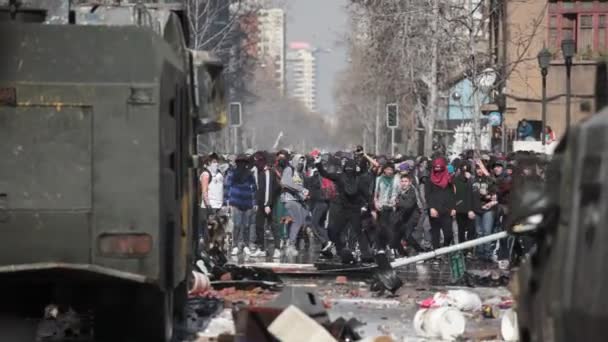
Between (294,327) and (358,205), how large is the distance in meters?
14.8

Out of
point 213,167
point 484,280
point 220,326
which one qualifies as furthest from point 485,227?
point 220,326

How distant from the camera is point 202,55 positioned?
13.9 meters

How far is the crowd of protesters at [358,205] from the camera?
25734mm

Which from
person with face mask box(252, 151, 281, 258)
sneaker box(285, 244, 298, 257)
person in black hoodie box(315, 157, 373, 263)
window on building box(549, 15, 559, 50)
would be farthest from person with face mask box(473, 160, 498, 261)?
window on building box(549, 15, 559, 50)

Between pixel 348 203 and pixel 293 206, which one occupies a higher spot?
pixel 348 203

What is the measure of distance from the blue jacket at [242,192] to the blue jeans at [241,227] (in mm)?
102

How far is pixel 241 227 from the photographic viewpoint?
28.1 m

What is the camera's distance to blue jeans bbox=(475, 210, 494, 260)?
2567 centimetres

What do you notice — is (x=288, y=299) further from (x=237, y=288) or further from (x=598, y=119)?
(x=237, y=288)

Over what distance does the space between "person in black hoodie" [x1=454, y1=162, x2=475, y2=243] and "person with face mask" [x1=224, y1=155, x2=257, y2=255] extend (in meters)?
3.72

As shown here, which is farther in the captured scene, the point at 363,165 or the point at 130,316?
the point at 363,165

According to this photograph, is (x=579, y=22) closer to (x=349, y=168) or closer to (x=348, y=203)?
(x=348, y=203)

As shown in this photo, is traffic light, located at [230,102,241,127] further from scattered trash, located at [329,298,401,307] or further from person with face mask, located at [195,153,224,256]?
scattered trash, located at [329,298,401,307]

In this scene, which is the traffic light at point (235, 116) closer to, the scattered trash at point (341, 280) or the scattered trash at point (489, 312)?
the scattered trash at point (341, 280)
